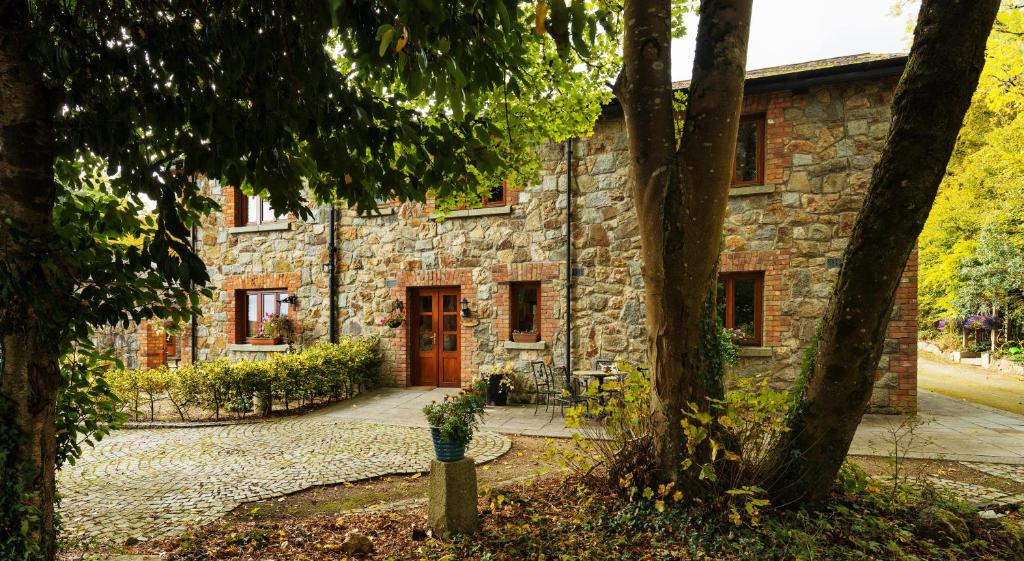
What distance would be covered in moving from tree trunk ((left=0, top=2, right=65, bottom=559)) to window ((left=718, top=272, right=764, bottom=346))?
831 cm

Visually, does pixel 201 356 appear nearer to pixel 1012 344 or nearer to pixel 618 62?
pixel 618 62

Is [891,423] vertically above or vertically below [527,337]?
below

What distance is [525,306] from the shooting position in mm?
9875

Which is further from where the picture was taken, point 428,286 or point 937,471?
point 428,286

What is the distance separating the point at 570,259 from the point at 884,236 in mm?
6254

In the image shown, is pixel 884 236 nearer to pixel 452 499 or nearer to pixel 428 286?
pixel 452 499

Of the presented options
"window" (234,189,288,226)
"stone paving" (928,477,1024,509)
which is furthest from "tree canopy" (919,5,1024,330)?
"window" (234,189,288,226)

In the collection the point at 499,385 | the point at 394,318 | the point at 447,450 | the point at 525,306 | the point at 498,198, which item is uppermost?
the point at 498,198

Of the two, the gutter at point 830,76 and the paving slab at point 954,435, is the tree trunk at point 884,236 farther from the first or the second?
the gutter at point 830,76

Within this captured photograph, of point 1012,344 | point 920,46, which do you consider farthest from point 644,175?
point 1012,344

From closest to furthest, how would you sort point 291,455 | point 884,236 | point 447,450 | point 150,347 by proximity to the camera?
point 884,236 < point 447,450 < point 291,455 < point 150,347

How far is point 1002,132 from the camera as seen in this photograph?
11.9 metres

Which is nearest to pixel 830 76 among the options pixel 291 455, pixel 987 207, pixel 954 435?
pixel 954 435

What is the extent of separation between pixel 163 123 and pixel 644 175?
9.87 ft
